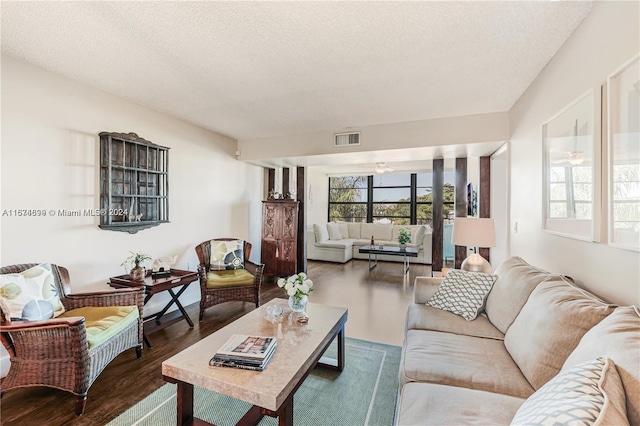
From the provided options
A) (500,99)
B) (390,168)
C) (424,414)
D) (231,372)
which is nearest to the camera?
(424,414)

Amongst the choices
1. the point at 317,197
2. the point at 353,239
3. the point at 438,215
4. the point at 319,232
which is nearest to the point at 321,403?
the point at 438,215

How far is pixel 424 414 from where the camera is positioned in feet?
3.63

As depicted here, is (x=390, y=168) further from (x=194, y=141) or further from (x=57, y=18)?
(x=57, y=18)

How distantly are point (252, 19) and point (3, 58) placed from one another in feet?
6.74

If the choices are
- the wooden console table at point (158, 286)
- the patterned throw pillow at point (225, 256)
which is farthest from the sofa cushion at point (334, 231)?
the wooden console table at point (158, 286)

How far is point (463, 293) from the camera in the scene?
2225 mm

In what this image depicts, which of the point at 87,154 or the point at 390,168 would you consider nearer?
the point at 87,154

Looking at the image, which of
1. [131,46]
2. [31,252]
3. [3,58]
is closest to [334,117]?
[131,46]

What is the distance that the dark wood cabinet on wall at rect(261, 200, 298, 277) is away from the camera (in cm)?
489

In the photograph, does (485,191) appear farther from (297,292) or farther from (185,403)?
(185,403)

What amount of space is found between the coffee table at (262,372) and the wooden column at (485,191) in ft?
9.92

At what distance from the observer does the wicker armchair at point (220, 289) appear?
3301 millimetres

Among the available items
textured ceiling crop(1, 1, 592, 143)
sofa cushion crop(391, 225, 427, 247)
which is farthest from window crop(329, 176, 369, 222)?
textured ceiling crop(1, 1, 592, 143)

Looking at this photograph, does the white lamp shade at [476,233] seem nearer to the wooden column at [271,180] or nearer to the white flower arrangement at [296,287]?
the white flower arrangement at [296,287]
